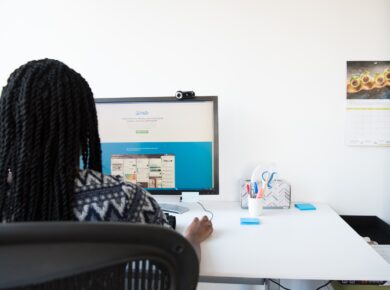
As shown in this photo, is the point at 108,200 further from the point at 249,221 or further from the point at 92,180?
the point at 249,221

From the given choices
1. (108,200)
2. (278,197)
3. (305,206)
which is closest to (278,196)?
(278,197)

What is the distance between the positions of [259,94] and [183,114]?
0.40m

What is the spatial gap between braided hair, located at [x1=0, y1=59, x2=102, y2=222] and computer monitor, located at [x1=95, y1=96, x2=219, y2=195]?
24.8 inches

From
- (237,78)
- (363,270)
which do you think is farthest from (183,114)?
(363,270)

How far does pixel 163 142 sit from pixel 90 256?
912 mm

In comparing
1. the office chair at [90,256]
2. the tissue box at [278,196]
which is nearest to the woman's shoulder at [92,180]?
the office chair at [90,256]

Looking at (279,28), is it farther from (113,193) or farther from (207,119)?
(113,193)

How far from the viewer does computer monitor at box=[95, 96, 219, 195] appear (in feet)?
3.98

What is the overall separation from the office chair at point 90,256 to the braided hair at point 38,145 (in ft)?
0.77

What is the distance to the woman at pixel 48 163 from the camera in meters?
0.56

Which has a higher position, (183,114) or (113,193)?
(183,114)

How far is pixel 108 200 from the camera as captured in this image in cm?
58

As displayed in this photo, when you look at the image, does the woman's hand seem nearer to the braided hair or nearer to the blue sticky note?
the blue sticky note

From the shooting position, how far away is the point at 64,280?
360 millimetres
